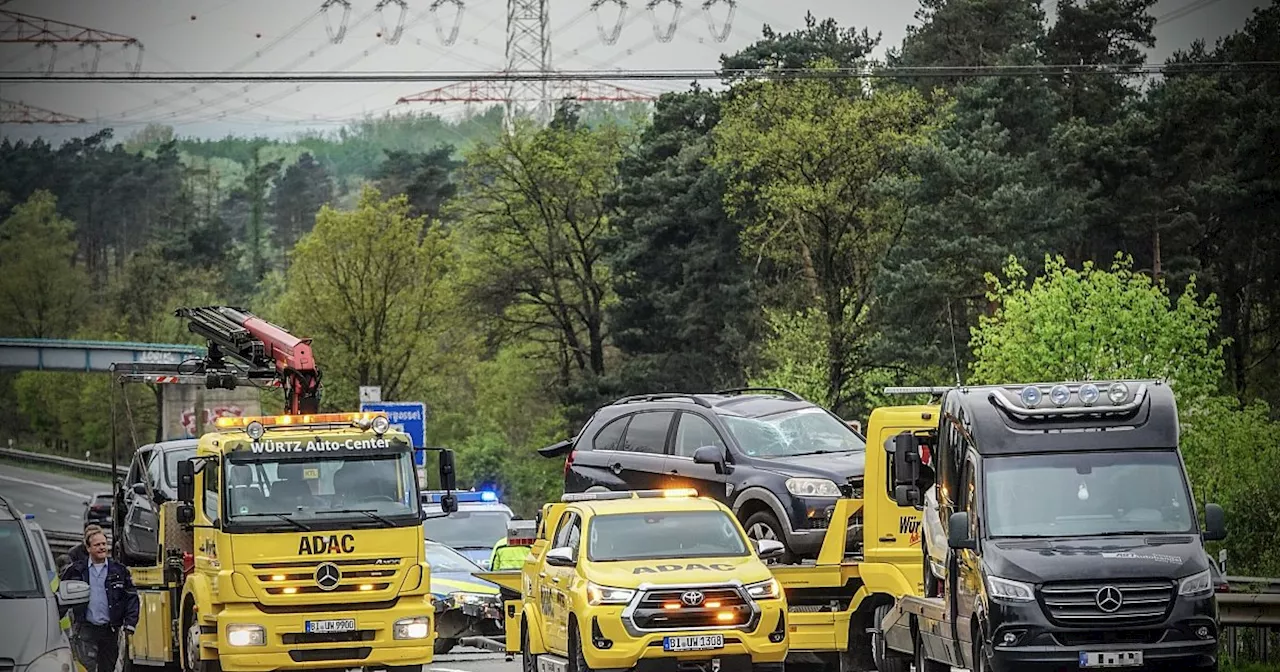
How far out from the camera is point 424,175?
370 ft

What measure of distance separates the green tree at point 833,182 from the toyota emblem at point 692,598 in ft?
156

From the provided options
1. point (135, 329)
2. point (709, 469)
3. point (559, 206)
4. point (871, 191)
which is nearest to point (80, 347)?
point (135, 329)

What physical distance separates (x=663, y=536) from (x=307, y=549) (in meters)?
3.69

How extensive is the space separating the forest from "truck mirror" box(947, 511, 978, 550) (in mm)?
38271

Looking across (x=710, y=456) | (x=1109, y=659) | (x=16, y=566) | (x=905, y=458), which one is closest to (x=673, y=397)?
(x=710, y=456)

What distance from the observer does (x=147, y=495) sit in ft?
82.5

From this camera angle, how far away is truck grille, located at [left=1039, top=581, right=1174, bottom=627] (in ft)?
50.4

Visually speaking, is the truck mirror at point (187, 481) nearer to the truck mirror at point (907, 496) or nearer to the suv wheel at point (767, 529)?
the suv wheel at point (767, 529)

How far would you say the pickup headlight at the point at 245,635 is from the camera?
1944 centimetres

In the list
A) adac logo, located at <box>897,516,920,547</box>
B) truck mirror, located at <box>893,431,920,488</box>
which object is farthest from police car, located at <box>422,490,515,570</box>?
truck mirror, located at <box>893,431,920,488</box>

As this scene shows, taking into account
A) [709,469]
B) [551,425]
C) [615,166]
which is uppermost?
[615,166]

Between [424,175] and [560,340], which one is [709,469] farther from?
[424,175]

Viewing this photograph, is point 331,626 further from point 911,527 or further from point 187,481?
point 911,527

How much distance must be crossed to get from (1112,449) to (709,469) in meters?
6.01
